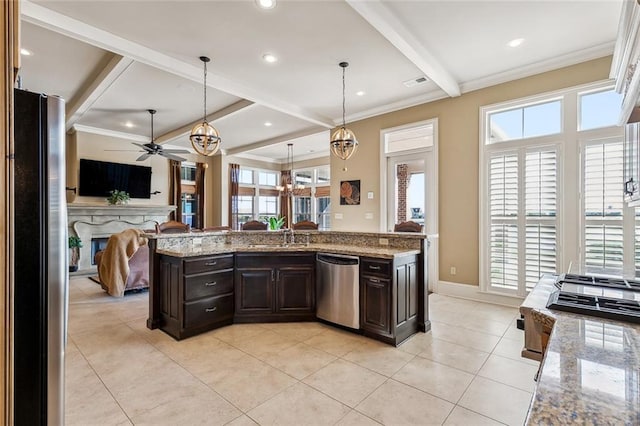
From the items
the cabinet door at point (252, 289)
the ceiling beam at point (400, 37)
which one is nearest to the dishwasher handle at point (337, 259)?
the cabinet door at point (252, 289)

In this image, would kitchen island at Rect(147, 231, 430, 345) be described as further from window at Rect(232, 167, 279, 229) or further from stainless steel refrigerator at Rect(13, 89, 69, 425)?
window at Rect(232, 167, 279, 229)

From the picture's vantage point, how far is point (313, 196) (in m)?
10.2

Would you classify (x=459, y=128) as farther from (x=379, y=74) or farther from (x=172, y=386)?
(x=172, y=386)

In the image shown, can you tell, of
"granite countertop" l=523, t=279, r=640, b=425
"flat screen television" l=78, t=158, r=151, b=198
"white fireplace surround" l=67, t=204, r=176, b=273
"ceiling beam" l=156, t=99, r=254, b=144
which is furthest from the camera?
"flat screen television" l=78, t=158, r=151, b=198

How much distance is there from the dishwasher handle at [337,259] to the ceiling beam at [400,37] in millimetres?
2322

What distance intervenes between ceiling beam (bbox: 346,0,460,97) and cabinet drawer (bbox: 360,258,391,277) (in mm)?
2295

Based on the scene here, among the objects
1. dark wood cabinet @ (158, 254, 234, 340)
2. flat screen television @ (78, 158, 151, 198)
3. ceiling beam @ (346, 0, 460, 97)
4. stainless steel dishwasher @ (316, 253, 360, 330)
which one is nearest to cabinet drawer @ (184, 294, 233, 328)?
dark wood cabinet @ (158, 254, 234, 340)

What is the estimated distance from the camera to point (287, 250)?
11.7 ft

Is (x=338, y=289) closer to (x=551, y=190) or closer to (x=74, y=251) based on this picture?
(x=551, y=190)

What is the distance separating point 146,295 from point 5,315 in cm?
478

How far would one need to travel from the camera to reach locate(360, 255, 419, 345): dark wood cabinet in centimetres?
299

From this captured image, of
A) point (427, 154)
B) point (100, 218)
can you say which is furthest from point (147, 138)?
point (427, 154)

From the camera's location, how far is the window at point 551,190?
3.58 metres

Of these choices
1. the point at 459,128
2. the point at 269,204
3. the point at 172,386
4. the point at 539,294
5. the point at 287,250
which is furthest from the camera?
the point at 269,204
